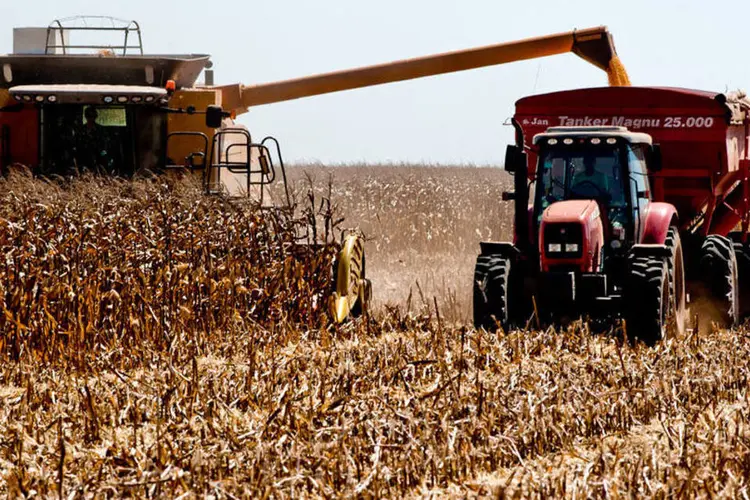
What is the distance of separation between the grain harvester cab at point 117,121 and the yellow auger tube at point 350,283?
0.02m

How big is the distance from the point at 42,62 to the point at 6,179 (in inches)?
49.8

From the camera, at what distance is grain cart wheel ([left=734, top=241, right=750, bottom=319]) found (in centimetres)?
1111

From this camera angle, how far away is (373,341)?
8.93m

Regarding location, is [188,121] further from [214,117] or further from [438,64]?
[438,64]

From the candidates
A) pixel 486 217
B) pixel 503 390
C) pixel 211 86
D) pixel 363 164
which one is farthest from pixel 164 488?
pixel 363 164

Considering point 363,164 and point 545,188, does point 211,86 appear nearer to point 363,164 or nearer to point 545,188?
point 545,188

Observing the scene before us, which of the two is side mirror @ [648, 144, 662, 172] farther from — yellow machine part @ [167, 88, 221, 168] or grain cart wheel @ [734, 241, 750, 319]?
yellow machine part @ [167, 88, 221, 168]

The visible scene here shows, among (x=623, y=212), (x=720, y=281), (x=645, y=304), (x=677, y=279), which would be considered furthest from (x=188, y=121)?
(x=720, y=281)

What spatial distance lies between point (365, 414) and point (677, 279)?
13.8 feet

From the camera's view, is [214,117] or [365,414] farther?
[214,117]

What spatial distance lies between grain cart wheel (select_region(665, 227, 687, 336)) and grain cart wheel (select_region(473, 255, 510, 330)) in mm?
1161

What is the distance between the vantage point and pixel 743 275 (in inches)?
440

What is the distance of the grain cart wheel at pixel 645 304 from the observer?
8.45 meters

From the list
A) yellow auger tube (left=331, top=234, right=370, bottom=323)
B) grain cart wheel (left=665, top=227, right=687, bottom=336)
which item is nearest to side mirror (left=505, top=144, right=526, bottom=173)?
grain cart wheel (left=665, top=227, right=687, bottom=336)
